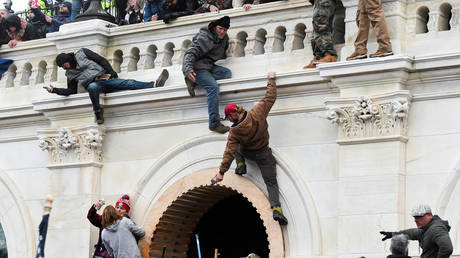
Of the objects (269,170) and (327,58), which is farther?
(269,170)

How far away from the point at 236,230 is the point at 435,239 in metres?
7.33

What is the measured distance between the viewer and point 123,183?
20750 mm

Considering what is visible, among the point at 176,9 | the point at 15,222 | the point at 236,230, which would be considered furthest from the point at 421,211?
the point at 15,222

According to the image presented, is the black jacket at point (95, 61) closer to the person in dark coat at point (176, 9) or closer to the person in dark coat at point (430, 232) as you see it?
the person in dark coat at point (176, 9)

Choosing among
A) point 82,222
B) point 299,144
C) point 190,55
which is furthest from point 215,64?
point 82,222

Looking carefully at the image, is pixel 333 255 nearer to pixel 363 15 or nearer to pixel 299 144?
pixel 299 144

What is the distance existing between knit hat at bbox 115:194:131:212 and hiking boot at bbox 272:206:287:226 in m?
2.44

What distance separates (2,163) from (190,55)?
13.8 ft

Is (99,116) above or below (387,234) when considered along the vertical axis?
above

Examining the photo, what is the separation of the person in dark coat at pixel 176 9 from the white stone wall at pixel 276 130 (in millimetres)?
151

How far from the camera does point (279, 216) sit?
18953 millimetres

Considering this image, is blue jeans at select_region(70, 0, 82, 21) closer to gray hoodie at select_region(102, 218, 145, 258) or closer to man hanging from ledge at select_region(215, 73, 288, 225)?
gray hoodie at select_region(102, 218, 145, 258)

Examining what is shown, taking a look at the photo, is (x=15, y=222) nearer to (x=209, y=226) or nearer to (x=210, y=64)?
(x=209, y=226)

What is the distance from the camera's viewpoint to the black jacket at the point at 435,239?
1564 centimetres
